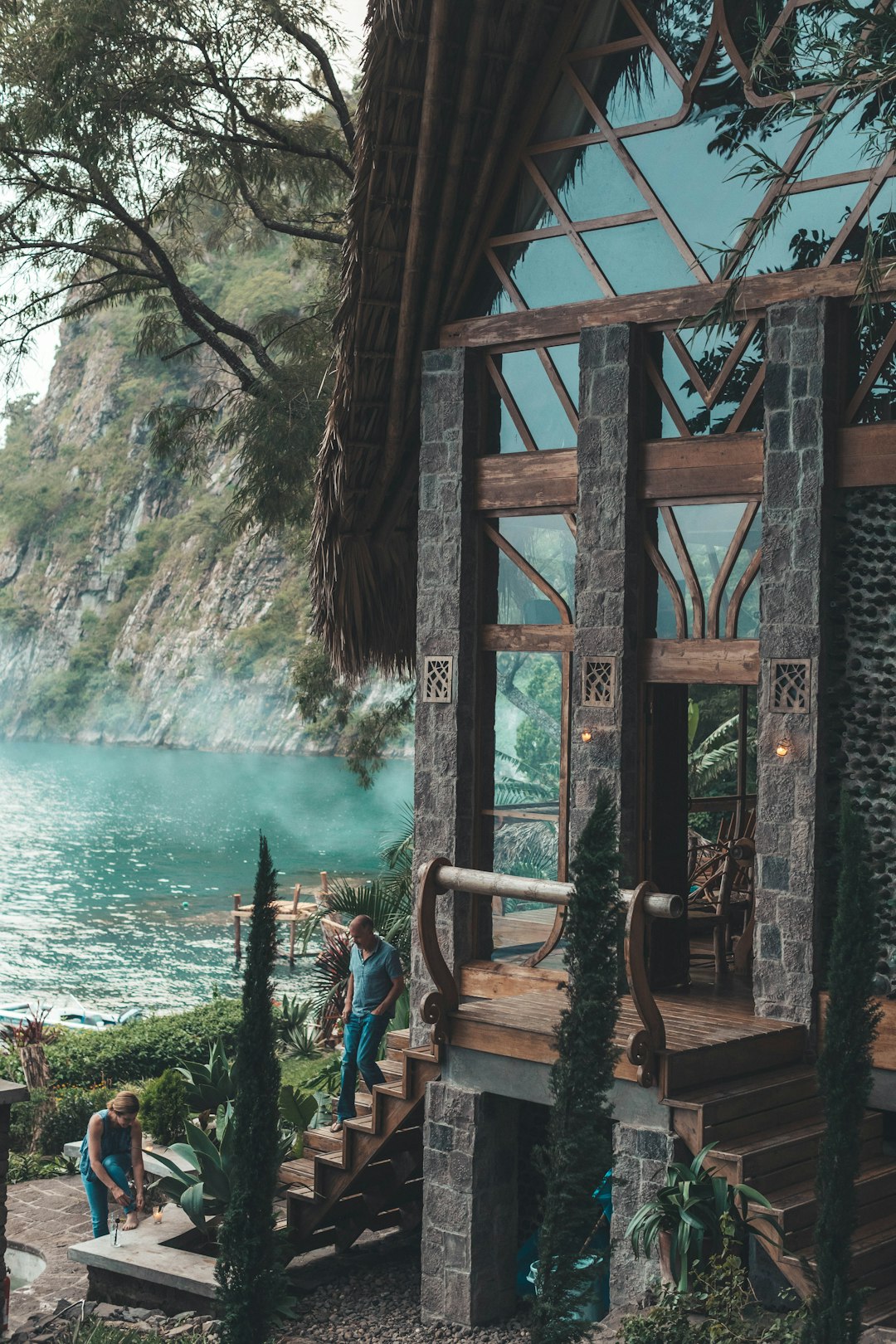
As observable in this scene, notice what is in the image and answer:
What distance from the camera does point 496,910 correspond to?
10.7 metres

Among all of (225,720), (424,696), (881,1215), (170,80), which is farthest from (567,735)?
(225,720)

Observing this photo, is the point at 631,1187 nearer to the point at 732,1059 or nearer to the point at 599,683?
the point at 732,1059

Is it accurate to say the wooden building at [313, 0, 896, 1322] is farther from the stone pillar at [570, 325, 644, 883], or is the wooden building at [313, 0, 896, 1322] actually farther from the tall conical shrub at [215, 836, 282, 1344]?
the tall conical shrub at [215, 836, 282, 1344]

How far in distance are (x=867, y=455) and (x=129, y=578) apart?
82751mm

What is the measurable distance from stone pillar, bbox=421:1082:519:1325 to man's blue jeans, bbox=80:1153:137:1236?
2.18m

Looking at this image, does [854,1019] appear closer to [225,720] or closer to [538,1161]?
[538,1161]

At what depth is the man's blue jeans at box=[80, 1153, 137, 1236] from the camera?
9.77 m

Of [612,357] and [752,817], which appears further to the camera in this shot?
[752,817]

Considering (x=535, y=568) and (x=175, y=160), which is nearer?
(x=535, y=568)

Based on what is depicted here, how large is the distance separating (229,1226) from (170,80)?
1211 centimetres

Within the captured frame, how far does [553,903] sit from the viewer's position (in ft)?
27.9

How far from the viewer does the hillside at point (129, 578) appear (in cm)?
8019

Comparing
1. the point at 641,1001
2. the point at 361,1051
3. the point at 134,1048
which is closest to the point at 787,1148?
the point at 641,1001

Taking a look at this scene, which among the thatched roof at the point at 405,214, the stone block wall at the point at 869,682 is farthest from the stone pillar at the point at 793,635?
the thatched roof at the point at 405,214
